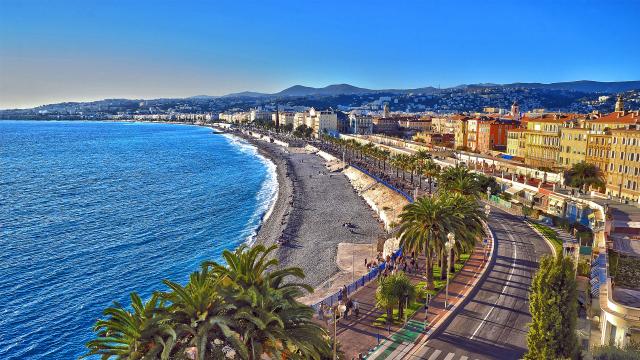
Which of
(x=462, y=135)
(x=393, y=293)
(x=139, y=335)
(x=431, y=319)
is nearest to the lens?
(x=139, y=335)

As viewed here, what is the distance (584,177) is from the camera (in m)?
57.6

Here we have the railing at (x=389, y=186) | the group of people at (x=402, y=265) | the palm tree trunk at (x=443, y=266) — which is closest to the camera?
the palm tree trunk at (x=443, y=266)

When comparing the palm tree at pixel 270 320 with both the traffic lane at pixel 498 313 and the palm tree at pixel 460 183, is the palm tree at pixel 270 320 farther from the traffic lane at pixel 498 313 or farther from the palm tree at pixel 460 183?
the palm tree at pixel 460 183

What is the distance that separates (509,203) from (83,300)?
4578 centimetres

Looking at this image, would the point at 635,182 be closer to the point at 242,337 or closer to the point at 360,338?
the point at 360,338

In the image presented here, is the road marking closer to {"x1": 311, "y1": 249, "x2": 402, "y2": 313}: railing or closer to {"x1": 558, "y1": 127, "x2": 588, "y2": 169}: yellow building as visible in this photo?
{"x1": 311, "y1": 249, "x2": 402, "y2": 313}: railing

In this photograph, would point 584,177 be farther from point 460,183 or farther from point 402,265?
point 402,265

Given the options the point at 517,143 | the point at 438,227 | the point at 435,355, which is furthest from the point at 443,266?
the point at 517,143

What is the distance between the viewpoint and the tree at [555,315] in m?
17.7

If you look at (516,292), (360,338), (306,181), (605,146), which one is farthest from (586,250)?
(306,181)

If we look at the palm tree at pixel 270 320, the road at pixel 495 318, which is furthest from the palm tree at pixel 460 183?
the palm tree at pixel 270 320

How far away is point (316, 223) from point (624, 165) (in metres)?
37.8

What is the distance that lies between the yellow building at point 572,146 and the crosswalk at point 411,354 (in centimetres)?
5203

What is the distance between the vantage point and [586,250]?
34406 mm
